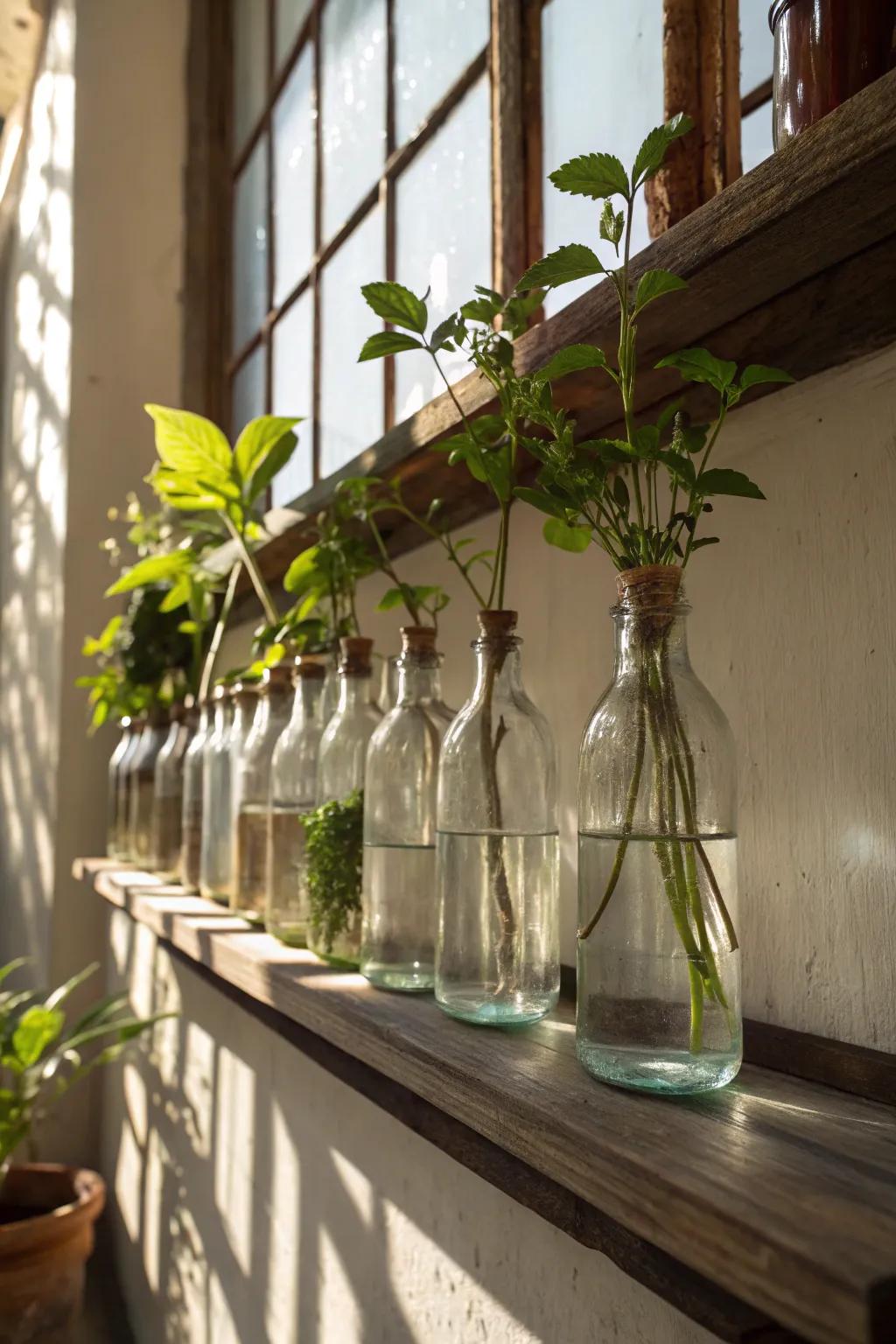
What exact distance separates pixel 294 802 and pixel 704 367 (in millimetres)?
685

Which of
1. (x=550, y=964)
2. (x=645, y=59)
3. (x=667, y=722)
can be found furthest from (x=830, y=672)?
(x=645, y=59)

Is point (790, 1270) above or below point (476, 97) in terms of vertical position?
below

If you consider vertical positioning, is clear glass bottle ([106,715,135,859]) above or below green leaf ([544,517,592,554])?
below

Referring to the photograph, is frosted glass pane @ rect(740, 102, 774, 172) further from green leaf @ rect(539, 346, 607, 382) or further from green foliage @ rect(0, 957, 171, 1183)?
green foliage @ rect(0, 957, 171, 1183)

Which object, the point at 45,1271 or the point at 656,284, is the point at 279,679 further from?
the point at 45,1271

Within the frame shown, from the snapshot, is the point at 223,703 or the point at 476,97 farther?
the point at 223,703

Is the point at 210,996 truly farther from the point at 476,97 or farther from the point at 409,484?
the point at 476,97

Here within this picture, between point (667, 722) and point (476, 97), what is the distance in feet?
3.12

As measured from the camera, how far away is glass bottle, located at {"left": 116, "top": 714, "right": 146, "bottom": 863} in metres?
1.88

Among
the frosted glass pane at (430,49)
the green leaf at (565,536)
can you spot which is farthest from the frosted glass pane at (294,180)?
the green leaf at (565,536)

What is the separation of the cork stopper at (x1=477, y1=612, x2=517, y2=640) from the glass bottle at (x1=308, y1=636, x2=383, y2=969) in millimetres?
252

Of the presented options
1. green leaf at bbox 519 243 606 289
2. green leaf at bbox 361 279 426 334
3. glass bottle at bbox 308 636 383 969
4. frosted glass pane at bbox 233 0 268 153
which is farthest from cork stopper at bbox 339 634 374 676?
frosted glass pane at bbox 233 0 268 153

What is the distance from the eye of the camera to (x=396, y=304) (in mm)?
706

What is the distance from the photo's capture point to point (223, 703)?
56.6 inches
